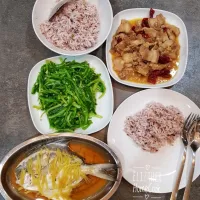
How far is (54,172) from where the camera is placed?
6.97 feet

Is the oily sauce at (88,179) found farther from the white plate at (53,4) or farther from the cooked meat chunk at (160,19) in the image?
the cooked meat chunk at (160,19)

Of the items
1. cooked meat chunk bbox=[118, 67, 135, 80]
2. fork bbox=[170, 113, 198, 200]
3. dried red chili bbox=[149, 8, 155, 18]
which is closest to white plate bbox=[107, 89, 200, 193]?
fork bbox=[170, 113, 198, 200]

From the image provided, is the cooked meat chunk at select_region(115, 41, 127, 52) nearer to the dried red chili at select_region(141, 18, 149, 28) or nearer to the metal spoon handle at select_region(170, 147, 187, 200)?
the dried red chili at select_region(141, 18, 149, 28)

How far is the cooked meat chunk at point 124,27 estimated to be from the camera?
93.2 inches

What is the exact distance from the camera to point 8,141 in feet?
7.63

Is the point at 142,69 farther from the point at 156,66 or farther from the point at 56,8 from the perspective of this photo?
the point at 56,8

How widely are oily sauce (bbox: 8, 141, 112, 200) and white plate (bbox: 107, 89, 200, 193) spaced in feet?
0.38

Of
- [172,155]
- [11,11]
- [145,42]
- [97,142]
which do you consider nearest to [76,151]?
[97,142]

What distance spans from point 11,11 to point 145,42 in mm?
959

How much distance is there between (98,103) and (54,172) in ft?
1.72

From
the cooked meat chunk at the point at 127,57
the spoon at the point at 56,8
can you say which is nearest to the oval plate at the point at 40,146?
the cooked meat chunk at the point at 127,57

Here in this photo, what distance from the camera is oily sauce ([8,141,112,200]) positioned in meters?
2.17

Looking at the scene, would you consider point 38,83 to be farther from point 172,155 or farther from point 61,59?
point 172,155

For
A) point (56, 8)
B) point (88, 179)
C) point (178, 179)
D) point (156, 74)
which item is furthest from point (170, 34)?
point (88, 179)
